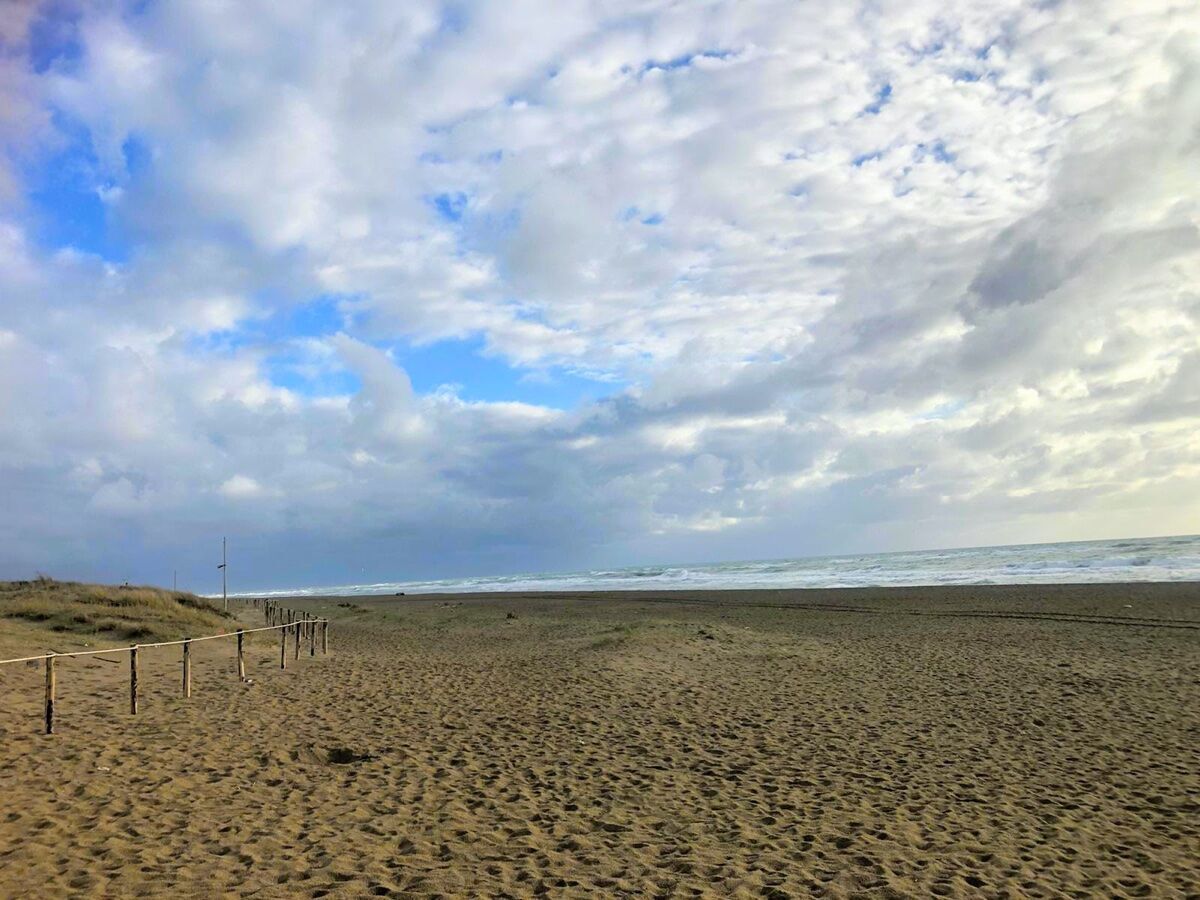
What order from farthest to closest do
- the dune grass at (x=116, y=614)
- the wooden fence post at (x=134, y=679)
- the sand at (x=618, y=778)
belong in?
the dune grass at (x=116, y=614), the wooden fence post at (x=134, y=679), the sand at (x=618, y=778)

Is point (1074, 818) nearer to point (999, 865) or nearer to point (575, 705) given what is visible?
point (999, 865)

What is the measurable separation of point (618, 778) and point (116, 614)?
21489 millimetres

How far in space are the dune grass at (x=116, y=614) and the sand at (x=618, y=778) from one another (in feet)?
10.9

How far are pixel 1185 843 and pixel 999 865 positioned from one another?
6.52 ft

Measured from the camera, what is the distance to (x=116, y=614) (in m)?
23.8

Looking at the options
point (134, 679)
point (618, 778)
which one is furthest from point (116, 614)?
point (618, 778)

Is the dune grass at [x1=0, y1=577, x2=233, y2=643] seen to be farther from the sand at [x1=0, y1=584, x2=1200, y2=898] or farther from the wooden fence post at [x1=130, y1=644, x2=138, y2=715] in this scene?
the wooden fence post at [x1=130, y1=644, x2=138, y2=715]

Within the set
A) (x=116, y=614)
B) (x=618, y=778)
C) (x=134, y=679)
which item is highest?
(x=116, y=614)

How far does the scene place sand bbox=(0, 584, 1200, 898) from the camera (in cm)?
619

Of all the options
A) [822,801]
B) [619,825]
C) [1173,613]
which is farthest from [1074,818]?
[1173,613]

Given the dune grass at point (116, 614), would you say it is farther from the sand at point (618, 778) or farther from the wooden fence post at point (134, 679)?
the wooden fence post at point (134, 679)

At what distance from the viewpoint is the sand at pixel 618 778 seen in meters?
6.19

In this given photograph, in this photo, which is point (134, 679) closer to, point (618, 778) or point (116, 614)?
point (618, 778)

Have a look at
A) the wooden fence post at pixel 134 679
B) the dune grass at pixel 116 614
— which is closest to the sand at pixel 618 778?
the wooden fence post at pixel 134 679
